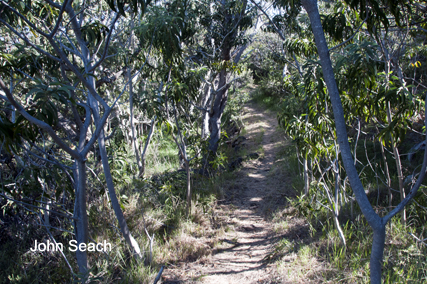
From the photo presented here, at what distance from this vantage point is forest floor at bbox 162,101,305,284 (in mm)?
3211

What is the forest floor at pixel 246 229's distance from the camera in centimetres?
321

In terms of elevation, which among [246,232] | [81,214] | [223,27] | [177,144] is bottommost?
[246,232]

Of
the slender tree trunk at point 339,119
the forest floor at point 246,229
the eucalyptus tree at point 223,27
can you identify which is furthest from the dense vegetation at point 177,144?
the eucalyptus tree at point 223,27

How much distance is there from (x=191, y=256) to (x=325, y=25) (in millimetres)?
3308

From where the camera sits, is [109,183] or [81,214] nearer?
[81,214]

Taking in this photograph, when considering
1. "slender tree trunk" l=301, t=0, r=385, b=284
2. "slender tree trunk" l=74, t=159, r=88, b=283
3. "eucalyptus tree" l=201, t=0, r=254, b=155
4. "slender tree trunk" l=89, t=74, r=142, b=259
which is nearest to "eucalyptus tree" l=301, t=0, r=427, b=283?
"slender tree trunk" l=301, t=0, r=385, b=284

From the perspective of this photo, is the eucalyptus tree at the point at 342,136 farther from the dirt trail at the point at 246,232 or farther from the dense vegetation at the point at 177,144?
the dirt trail at the point at 246,232

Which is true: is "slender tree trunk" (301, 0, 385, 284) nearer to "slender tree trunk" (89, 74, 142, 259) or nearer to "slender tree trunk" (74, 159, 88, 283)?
"slender tree trunk" (74, 159, 88, 283)

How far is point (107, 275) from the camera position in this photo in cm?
301

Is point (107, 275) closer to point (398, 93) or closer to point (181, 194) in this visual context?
point (181, 194)

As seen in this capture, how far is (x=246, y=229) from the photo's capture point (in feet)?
14.1

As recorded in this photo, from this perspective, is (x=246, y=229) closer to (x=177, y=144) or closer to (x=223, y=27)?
(x=177, y=144)

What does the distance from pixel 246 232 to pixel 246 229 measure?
0.08 meters

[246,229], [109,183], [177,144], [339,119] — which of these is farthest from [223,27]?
[339,119]
